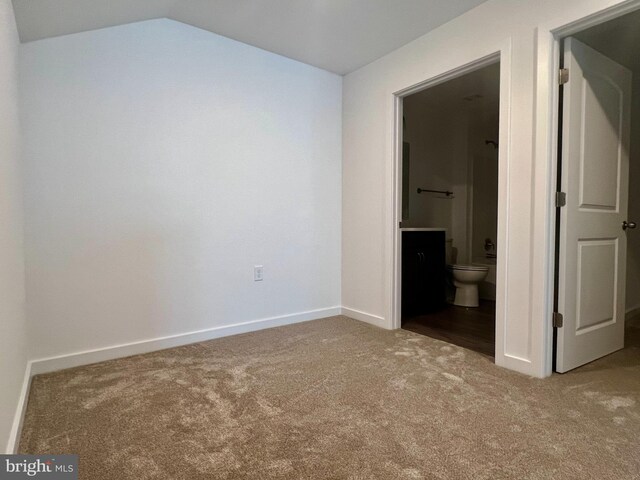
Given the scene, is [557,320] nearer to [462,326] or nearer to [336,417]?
[462,326]

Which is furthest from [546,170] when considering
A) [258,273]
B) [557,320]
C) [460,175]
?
[460,175]

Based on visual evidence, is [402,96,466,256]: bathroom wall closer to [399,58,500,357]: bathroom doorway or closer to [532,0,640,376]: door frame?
[399,58,500,357]: bathroom doorway

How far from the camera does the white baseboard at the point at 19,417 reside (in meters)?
1.19

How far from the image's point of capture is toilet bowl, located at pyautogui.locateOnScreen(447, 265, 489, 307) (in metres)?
3.57

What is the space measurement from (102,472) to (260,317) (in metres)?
1.66

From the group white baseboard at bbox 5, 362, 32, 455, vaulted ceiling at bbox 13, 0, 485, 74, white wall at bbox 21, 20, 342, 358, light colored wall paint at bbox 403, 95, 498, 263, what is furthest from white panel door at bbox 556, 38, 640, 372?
white baseboard at bbox 5, 362, 32, 455

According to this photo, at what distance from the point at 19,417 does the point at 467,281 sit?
3.56 meters

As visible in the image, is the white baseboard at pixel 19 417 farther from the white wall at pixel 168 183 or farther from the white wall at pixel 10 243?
the white wall at pixel 168 183

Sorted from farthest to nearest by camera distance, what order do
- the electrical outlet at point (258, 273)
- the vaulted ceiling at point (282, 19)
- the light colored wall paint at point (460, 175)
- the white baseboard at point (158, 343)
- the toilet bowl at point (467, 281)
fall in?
the light colored wall paint at point (460, 175) < the toilet bowl at point (467, 281) < the electrical outlet at point (258, 273) < the white baseboard at point (158, 343) < the vaulted ceiling at point (282, 19)

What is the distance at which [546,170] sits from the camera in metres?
1.84

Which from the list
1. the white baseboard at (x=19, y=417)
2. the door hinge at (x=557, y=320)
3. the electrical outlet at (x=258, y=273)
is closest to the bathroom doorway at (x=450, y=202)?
the door hinge at (x=557, y=320)

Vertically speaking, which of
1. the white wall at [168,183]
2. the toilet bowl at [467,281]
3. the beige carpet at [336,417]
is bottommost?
the beige carpet at [336,417]

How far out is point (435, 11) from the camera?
2184 mm

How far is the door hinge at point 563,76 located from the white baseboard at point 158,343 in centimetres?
234
